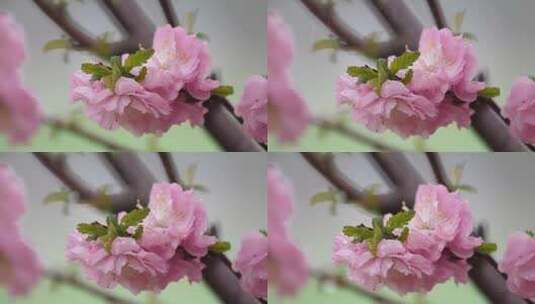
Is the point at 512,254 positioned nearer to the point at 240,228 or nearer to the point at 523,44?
the point at 523,44

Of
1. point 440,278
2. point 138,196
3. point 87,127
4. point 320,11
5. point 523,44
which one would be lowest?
point 440,278

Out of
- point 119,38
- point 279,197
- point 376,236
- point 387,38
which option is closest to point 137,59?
point 119,38

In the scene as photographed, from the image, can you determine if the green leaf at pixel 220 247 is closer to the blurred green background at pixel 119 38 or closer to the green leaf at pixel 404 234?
the blurred green background at pixel 119 38

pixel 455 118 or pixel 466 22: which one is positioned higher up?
pixel 466 22

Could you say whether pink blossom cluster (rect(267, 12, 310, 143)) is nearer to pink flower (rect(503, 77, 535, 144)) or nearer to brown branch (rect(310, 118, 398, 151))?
brown branch (rect(310, 118, 398, 151))

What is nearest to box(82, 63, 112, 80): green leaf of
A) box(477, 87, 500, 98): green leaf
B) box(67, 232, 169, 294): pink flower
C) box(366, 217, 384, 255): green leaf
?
box(67, 232, 169, 294): pink flower

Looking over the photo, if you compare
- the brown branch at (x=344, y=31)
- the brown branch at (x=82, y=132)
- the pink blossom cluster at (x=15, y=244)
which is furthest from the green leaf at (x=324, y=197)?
the pink blossom cluster at (x=15, y=244)

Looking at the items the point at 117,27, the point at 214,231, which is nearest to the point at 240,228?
the point at 214,231
